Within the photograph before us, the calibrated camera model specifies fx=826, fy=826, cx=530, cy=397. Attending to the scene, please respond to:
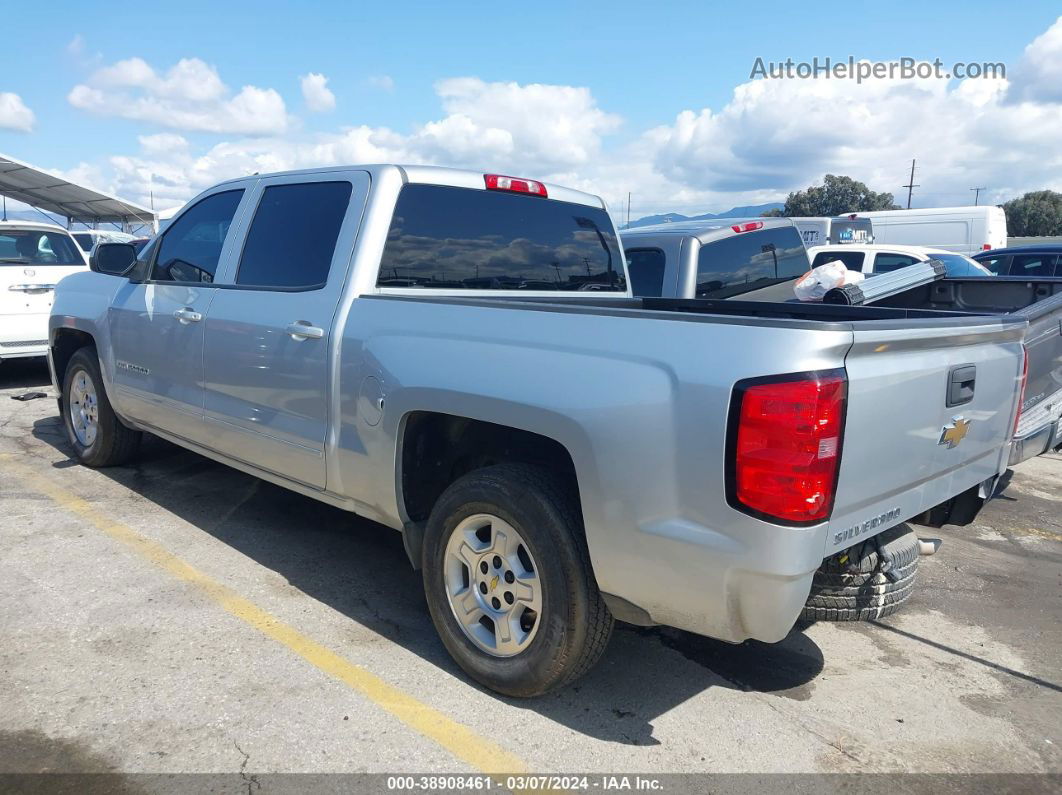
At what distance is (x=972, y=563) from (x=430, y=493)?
3.25 metres

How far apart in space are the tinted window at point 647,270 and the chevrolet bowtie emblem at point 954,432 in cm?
419

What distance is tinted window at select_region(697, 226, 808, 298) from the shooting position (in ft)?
23.4

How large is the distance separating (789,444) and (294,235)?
106 inches

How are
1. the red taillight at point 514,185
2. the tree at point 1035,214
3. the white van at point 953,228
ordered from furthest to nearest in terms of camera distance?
the tree at point 1035,214 → the white van at point 953,228 → the red taillight at point 514,185

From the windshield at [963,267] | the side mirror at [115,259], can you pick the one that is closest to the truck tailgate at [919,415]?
the side mirror at [115,259]

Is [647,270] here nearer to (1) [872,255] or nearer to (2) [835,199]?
(1) [872,255]

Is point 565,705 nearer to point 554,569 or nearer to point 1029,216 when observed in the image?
point 554,569

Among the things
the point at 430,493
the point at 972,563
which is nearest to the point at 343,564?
the point at 430,493

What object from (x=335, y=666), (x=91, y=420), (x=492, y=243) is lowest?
(x=335, y=666)

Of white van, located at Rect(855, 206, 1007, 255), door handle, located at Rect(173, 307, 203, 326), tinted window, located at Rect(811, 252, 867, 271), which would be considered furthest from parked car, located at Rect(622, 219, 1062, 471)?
white van, located at Rect(855, 206, 1007, 255)

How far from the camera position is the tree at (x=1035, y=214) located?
52156 millimetres

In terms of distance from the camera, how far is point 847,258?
13.5 m

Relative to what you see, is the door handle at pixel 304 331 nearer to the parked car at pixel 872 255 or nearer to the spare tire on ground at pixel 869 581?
the spare tire on ground at pixel 869 581

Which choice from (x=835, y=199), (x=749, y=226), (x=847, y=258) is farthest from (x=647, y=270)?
(x=835, y=199)
